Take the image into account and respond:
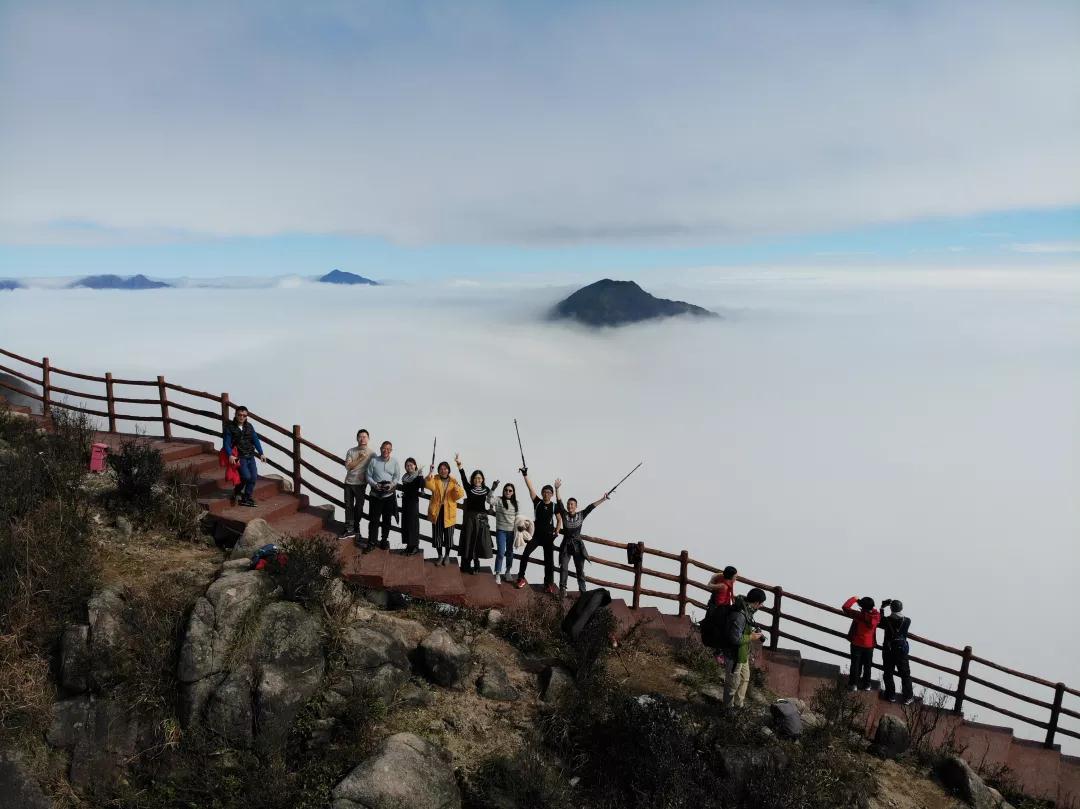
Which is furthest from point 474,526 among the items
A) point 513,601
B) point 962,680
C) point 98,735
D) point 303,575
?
point 962,680

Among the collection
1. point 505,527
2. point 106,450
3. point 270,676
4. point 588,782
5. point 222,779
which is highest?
point 106,450

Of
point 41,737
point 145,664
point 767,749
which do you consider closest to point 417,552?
point 145,664

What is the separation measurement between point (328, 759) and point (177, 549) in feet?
14.1

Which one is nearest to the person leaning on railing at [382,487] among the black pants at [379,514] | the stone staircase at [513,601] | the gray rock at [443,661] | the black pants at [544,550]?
the black pants at [379,514]

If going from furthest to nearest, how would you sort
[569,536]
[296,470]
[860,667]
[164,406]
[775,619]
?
[164,406] → [296,470] → [775,619] → [860,667] → [569,536]

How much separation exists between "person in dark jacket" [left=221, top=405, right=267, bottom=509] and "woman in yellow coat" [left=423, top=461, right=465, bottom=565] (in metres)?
2.88

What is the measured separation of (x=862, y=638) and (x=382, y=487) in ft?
25.8

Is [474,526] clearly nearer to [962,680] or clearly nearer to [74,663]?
[74,663]

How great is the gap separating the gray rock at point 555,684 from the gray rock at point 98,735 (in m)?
4.45

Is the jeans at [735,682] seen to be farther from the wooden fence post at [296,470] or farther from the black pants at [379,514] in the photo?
the wooden fence post at [296,470]

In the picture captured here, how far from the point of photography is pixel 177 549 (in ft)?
31.2

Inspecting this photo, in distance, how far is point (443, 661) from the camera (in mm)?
8273

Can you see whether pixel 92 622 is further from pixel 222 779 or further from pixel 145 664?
pixel 222 779

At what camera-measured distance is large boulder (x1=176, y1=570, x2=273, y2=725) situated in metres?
7.14
